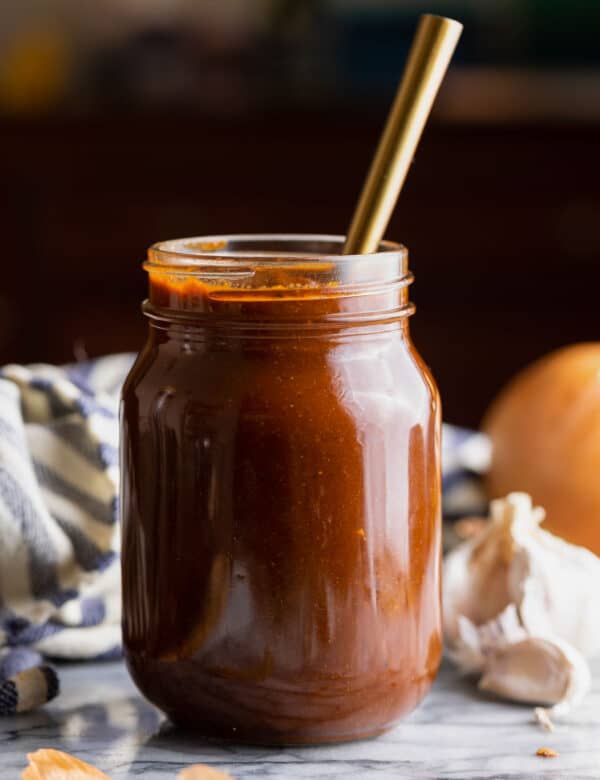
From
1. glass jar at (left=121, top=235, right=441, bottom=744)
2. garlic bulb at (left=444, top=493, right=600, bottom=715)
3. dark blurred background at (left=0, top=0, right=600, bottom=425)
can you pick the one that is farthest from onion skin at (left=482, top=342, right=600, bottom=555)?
dark blurred background at (left=0, top=0, right=600, bottom=425)

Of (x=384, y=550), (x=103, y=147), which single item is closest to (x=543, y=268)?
(x=103, y=147)

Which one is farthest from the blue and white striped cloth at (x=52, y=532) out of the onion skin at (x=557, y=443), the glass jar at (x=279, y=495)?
the onion skin at (x=557, y=443)

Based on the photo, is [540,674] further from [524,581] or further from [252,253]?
[252,253]

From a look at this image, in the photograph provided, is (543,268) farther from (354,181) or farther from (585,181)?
(354,181)

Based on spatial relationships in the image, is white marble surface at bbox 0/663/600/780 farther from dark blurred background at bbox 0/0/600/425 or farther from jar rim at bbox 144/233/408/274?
dark blurred background at bbox 0/0/600/425

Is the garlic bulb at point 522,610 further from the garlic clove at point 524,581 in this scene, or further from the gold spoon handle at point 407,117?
the gold spoon handle at point 407,117

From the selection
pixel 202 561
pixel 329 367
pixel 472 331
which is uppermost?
pixel 329 367
